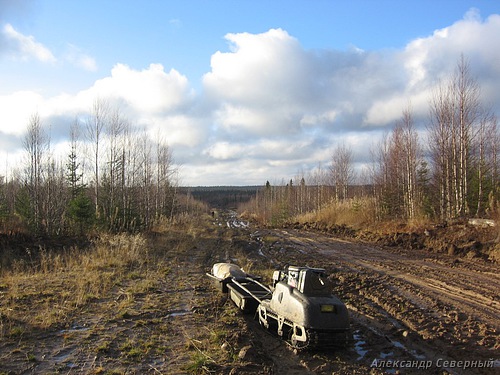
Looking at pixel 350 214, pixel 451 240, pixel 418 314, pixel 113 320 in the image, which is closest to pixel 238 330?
pixel 113 320

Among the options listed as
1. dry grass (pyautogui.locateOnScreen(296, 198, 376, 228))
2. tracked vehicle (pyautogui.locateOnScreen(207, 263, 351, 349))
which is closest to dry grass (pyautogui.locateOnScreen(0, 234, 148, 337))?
tracked vehicle (pyautogui.locateOnScreen(207, 263, 351, 349))

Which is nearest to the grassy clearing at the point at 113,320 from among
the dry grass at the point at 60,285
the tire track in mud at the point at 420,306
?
the dry grass at the point at 60,285

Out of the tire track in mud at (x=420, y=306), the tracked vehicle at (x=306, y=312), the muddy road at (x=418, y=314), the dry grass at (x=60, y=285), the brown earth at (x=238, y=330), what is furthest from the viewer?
the dry grass at (x=60, y=285)

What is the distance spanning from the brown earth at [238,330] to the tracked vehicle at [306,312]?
27cm

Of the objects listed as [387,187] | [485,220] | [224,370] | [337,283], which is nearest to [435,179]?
[387,187]

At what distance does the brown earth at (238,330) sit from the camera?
5914 mm

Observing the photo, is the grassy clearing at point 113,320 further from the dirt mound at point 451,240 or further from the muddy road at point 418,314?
the dirt mound at point 451,240

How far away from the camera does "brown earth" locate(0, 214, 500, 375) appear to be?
5.91 m

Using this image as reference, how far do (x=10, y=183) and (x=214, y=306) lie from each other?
44229mm

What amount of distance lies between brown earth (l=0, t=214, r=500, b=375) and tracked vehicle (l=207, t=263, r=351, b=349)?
0.27m

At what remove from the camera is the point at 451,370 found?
227 inches

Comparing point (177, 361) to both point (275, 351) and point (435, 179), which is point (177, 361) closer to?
point (275, 351)

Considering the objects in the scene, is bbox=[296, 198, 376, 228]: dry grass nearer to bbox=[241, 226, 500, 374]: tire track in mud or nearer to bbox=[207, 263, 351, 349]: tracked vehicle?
bbox=[241, 226, 500, 374]: tire track in mud

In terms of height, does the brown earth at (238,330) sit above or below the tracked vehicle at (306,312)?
below
